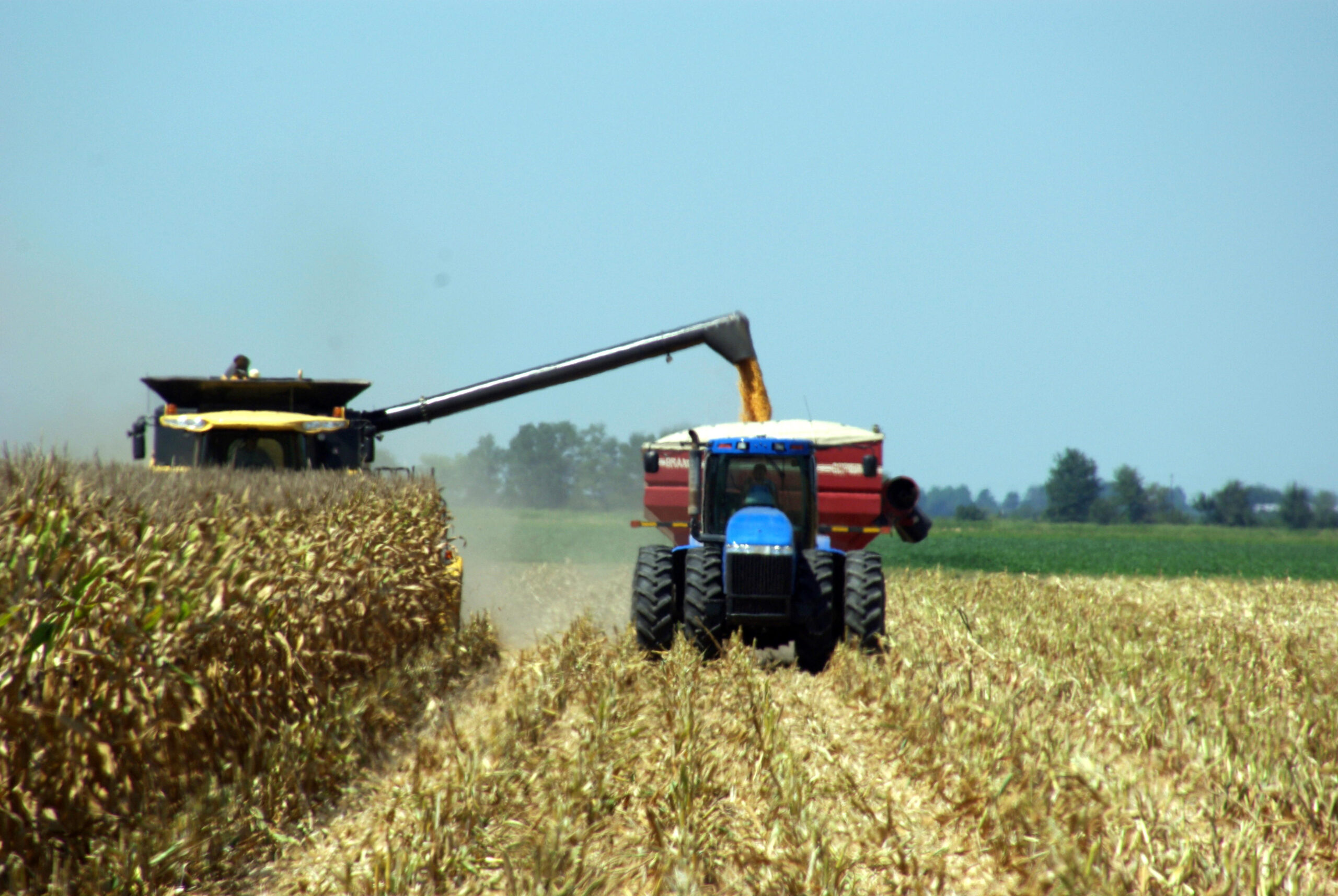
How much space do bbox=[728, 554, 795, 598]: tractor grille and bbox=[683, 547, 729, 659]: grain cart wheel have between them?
0.64 ft

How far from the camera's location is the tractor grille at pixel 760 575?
8273 millimetres

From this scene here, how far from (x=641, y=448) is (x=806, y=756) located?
8.02 m

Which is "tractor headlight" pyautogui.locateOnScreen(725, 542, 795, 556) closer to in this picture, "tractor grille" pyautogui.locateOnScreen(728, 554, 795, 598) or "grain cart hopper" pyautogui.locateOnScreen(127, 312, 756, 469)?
"tractor grille" pyautogui.locateOnScreen(728, 554, 795, 598)

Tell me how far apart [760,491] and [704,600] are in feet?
4.04

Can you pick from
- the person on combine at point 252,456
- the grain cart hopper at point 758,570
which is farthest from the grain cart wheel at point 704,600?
the person on combine at point 252,456

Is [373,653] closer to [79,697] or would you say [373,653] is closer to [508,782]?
[508,782]

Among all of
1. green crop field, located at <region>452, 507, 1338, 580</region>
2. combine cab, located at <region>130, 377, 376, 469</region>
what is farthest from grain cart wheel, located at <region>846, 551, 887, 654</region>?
green crop field, located at <region>452, 507, 1338, 580</region>

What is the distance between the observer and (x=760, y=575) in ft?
27.2

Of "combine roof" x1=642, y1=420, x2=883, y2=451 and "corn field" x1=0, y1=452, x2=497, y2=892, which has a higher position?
"combine roof" x1=642, y1=420, x2=883, y2=451

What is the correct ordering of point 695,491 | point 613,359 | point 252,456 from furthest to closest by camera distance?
point 613,359
point 252,456
point 695,491

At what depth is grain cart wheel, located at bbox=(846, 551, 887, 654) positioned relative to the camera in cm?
838

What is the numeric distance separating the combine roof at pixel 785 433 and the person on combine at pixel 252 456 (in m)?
4.93

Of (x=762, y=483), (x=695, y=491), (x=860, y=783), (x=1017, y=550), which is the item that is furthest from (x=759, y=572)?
(x=1017, y=550)

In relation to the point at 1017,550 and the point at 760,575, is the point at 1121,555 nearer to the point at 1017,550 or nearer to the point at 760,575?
the point at 1017,550
